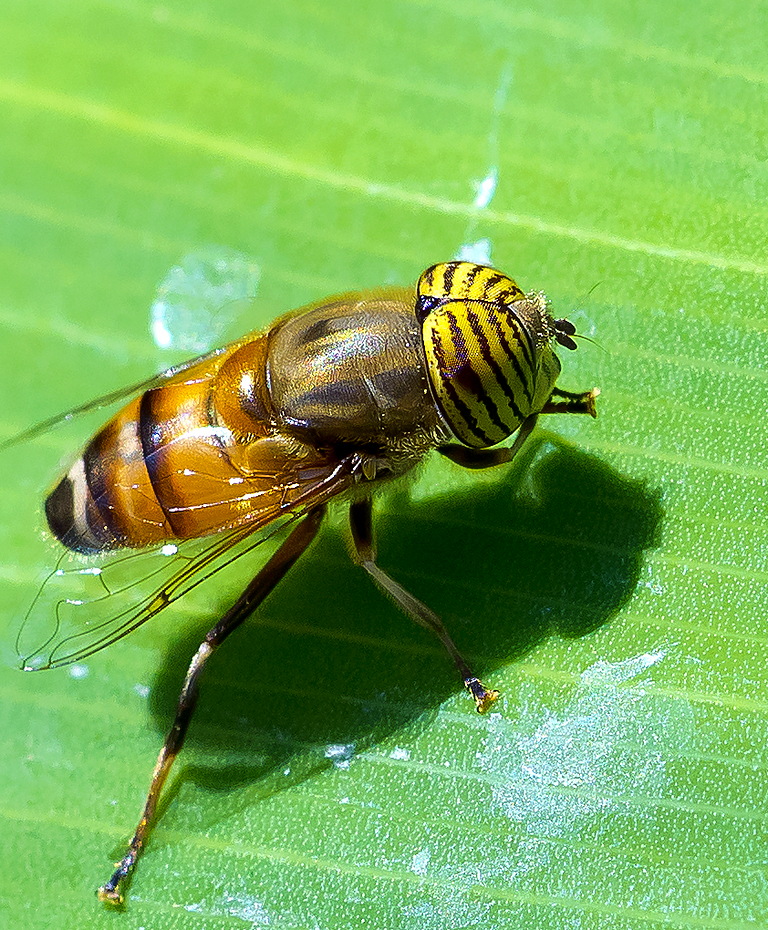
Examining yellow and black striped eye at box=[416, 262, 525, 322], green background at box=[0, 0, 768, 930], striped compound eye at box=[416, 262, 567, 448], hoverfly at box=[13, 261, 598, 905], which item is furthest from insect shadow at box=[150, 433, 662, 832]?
yellow and black striped eye at box=[416, 262, 525, 322]

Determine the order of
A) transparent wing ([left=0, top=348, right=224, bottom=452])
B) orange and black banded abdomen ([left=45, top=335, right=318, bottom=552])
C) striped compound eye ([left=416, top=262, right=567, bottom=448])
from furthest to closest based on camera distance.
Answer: transparent wing ([left=0, top=348, right=224, bottom=452]) < orange and black banded abdomen ([left=45, top=335, right=318, bottom=552]) < striped compound eye ([left=416, top=262, right=567, bottom=448])

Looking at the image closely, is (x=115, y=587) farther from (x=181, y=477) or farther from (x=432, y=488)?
(x=432, y=488)

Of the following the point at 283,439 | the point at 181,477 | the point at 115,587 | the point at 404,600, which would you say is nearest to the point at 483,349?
the point at 283,439

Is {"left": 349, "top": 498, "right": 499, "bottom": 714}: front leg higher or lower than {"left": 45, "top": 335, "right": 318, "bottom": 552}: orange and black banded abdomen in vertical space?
lower

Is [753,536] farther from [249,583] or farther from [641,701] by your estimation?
[249,583]

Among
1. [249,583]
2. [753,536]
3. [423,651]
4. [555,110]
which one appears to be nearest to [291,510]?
[249,583]

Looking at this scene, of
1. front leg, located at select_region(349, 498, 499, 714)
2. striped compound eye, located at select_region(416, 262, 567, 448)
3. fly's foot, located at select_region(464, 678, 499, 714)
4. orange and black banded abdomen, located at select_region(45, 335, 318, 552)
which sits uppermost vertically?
striped compound eye, located at select_region(416, 262, 567, 448)

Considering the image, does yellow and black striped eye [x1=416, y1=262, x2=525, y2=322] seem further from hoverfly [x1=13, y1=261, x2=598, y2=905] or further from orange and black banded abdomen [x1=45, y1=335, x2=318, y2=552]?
orange and black banded abdomen [x1=45, y1=335, x2=318, y2=552]

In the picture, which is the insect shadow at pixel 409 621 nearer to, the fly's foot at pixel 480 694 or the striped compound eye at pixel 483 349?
the fly's foot at pixel 480 694

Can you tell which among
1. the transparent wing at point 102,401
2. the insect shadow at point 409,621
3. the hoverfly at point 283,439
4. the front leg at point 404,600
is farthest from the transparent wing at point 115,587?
the transparent wing at point 102,401
